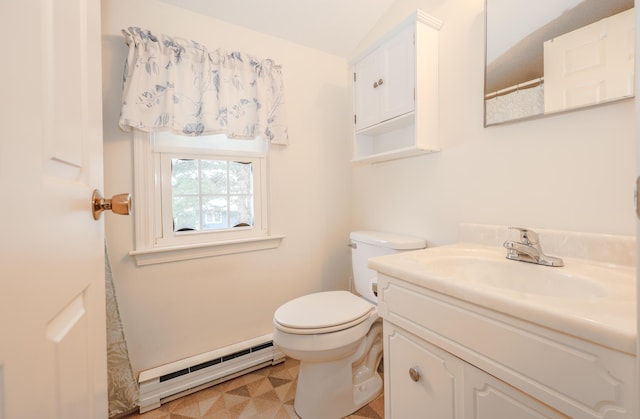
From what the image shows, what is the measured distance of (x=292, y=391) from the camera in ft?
4.70

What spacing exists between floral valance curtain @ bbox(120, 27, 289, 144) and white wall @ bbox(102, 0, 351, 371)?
0.11 meters

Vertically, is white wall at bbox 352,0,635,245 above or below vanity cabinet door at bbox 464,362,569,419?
above

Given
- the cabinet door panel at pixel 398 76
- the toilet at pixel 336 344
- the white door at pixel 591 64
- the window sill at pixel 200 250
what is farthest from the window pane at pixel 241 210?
the white door at pixel 591 64

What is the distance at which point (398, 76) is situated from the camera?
1.35m

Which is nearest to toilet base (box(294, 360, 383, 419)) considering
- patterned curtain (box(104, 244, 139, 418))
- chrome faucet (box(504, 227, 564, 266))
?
patterned curtain (box(104, 244, 139, 418))

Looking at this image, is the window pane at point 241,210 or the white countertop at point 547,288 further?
the window pane at point 241,210

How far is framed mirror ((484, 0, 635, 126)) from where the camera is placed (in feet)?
2.59

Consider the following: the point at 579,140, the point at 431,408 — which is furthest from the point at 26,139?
the point at 579,140

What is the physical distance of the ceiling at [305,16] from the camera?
147 centimetres

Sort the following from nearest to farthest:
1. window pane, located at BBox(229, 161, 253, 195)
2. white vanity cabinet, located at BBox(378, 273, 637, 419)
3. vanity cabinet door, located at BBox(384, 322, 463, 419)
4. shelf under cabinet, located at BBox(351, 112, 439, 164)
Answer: white vanity cabinet, located at BBox(378, 273, 637, 419) → vanity cabinet door, located at BBox(384, 322, 463, 419) → shelf under cabinet, located at BBox(351, 112, 439, 164) → window pane, located at BBox(229, 161, 253, 195)

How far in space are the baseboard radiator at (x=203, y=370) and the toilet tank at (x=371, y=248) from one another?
68cm

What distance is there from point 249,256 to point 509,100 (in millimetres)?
1521

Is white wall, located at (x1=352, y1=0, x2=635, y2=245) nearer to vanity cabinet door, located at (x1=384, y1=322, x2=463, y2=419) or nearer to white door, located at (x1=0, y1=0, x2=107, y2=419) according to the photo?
vanity cabinet door, located at (x1=384, y1=322, x2=463, y2=419)

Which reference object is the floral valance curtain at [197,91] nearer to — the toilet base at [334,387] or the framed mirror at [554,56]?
the framed mirror at [554,56]
